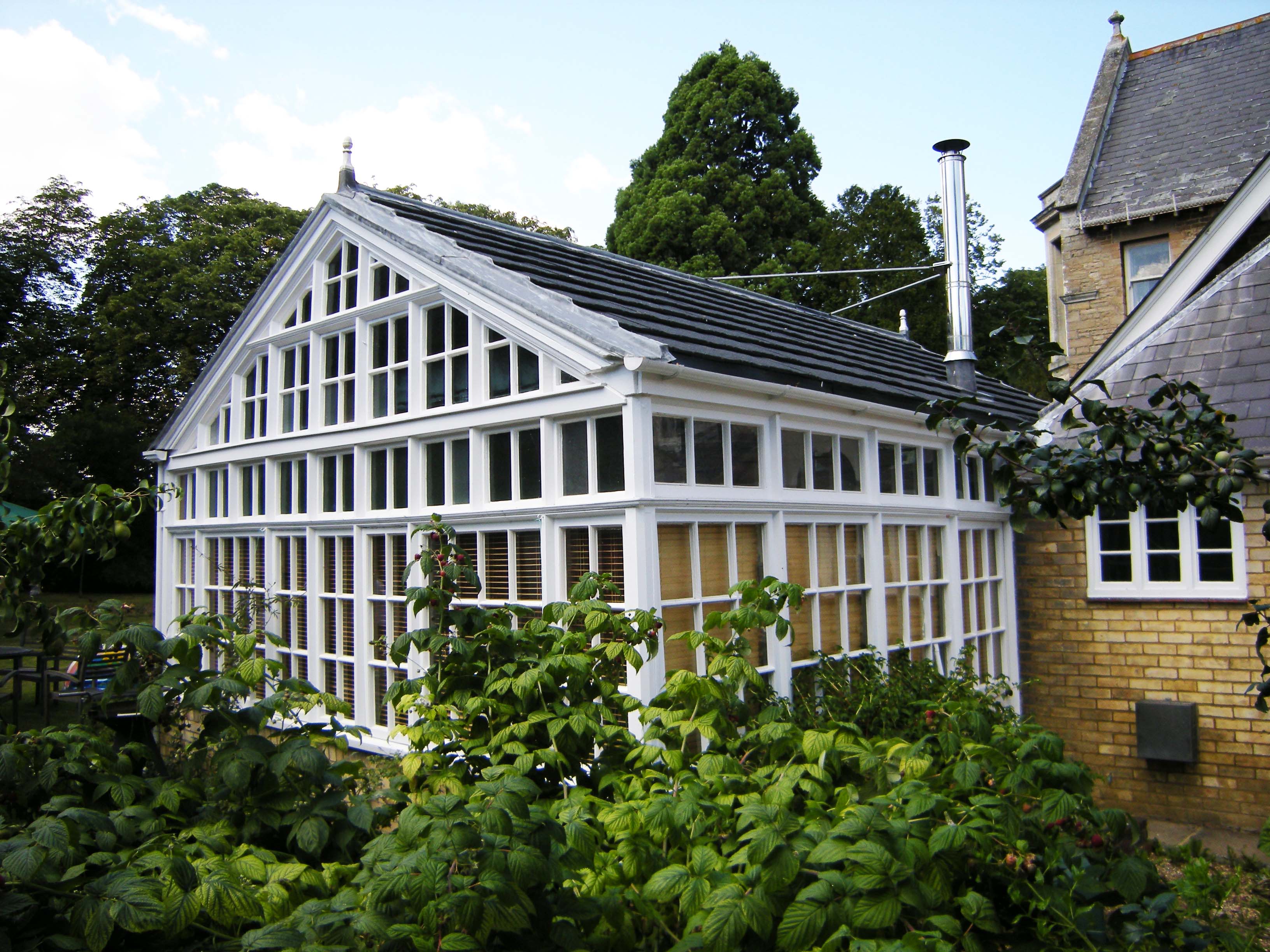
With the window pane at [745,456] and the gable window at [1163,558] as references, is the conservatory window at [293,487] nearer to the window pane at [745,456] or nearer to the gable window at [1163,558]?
the window pane at [745,456]

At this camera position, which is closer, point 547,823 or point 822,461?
point 547,823

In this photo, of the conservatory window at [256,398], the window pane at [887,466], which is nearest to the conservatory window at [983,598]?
the window pane at [887,466]

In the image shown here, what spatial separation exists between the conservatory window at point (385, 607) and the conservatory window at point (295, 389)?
1994mm

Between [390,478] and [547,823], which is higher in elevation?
[390,478]

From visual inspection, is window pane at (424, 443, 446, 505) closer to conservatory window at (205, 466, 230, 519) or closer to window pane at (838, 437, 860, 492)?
window pane at (838, 437, 860, 492)

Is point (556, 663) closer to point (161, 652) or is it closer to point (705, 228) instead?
point (161, 652)

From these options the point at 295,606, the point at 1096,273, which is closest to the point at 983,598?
the point at 295,606

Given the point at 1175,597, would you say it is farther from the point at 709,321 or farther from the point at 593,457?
the point at 593,457

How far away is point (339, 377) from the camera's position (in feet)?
29.5

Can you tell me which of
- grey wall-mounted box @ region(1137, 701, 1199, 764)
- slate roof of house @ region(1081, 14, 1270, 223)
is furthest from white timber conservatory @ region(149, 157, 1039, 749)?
slate roof of house @ region(1081, 14, 1270, 223)

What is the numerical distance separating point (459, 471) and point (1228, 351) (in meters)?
7.28

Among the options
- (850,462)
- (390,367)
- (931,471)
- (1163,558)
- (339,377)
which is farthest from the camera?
(931,471)

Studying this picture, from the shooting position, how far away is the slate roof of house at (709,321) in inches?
279

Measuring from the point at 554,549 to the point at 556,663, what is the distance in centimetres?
303
